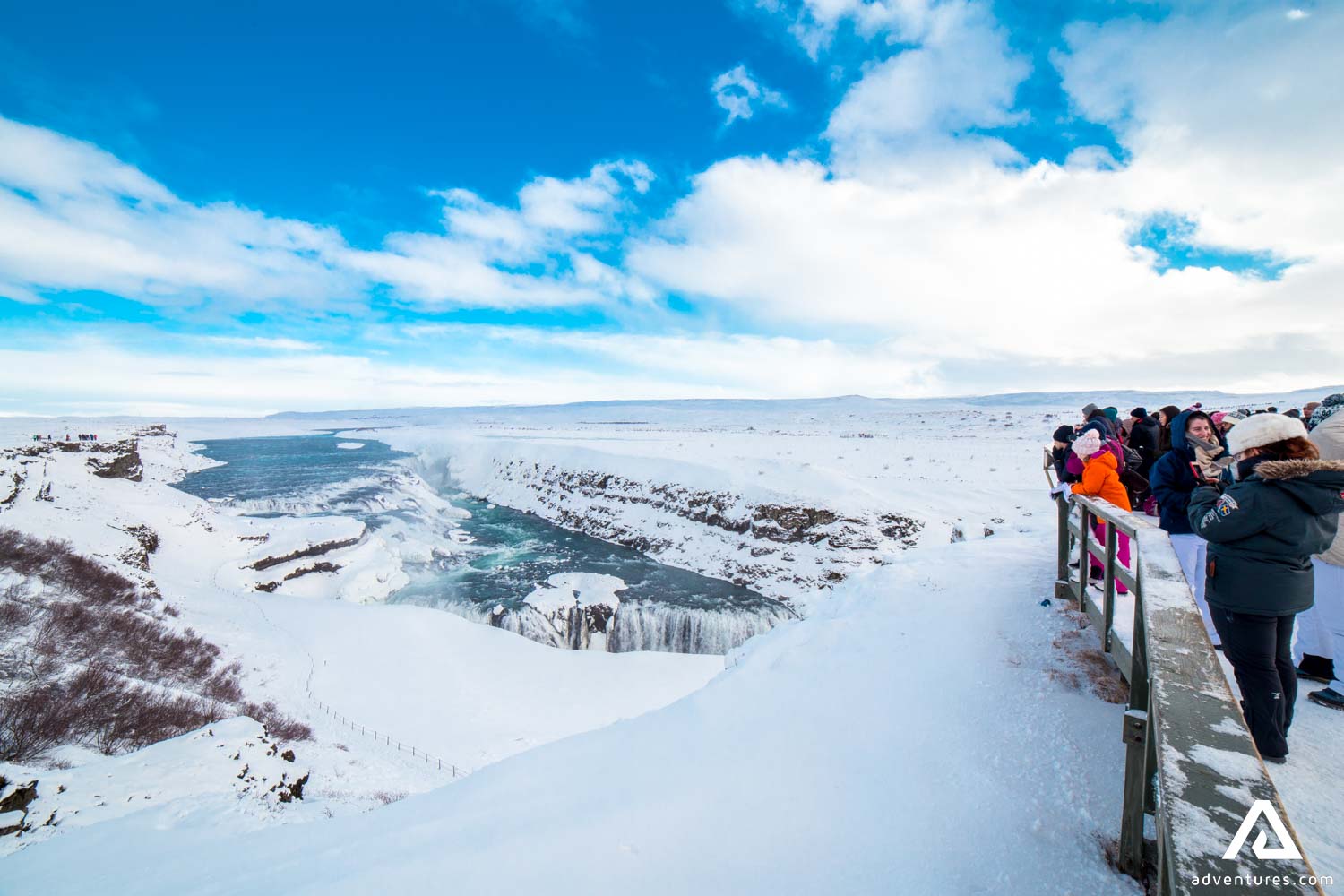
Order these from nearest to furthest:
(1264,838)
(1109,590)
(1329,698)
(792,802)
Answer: (1264,838), (792,802), (1329,698), (1109,590)

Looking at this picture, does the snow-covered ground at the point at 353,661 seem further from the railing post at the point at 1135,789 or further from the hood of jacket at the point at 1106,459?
the hood of jacket at the point at 1106,459

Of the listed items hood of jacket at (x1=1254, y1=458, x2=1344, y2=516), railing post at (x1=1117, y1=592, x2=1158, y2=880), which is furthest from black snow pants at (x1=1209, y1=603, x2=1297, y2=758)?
railing post at (x1=1117, y1=592, x2=1158, y2=880)

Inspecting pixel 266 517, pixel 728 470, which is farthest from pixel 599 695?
pixel 266 517

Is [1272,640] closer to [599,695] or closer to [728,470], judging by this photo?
[599,695]

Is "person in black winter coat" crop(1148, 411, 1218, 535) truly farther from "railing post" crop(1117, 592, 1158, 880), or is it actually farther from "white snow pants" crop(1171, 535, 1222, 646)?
"railing post" crop(1117, 592, 1158, 880)

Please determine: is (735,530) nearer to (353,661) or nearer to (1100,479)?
(353,661)

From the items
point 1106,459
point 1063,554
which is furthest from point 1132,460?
point 1106,459
